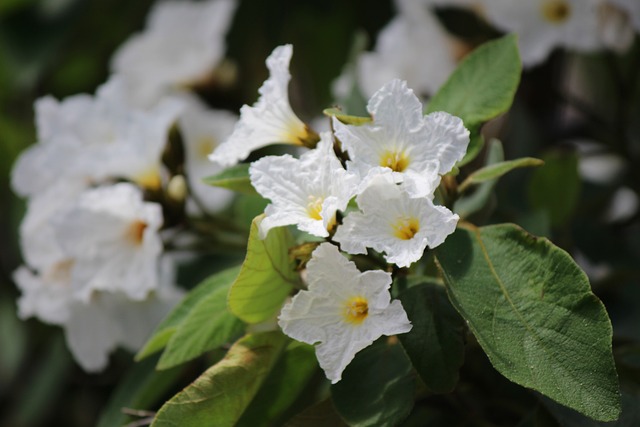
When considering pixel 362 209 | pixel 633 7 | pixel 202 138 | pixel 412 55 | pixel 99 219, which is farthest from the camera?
pixel 202 138

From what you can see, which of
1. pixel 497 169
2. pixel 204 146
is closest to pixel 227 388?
pixel 497 169

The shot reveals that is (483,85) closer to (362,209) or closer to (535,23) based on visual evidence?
(362,209)

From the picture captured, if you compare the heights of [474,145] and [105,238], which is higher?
[474,145]

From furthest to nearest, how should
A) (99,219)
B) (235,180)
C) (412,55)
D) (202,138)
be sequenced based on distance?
(202,138) < (412,55) < (99,219) < (235,180)

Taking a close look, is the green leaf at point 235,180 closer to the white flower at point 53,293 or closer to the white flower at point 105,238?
the white flower at point 105,238

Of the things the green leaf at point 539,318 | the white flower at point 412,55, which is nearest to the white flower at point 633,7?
the white flower at point 412,55
